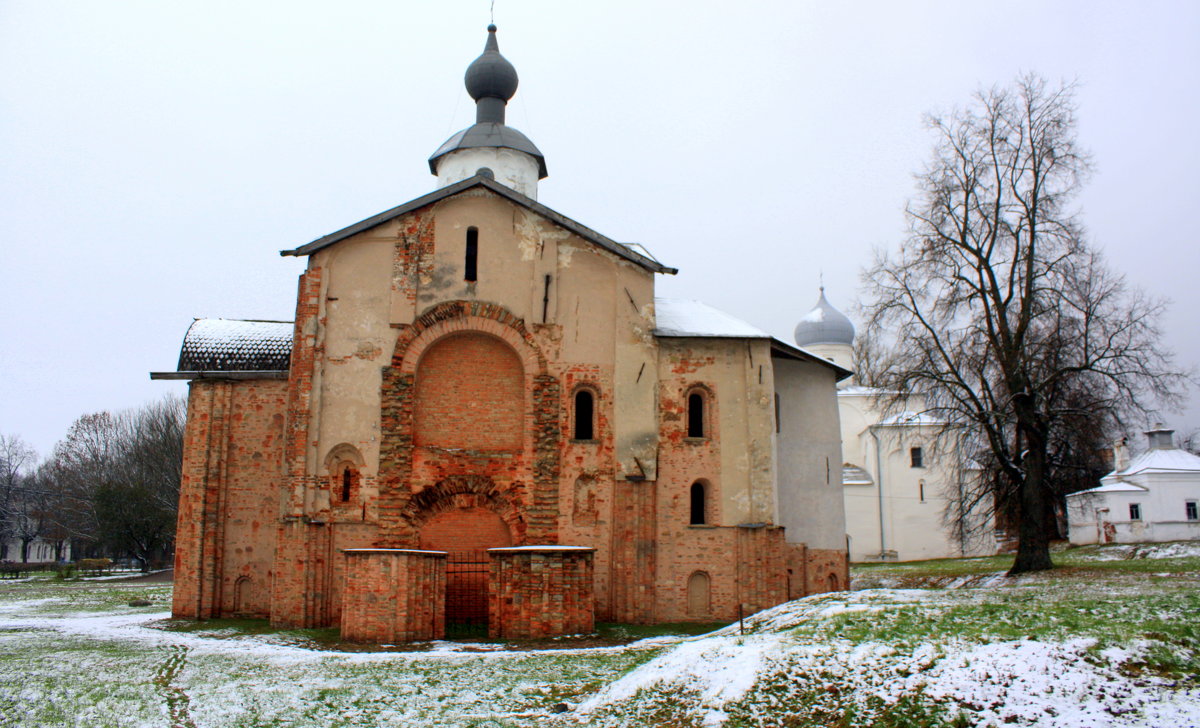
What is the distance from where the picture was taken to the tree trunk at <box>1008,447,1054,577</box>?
22.1 meters

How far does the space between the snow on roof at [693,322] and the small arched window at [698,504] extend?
3.33 metres

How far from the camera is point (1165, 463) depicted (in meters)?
38.6

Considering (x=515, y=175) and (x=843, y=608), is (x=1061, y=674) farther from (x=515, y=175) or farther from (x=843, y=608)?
(x=515, y=175)

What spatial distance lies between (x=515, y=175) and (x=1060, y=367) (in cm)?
1588

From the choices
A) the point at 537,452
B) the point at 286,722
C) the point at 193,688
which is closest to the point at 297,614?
the point at 537,452

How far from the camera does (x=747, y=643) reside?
1177cm

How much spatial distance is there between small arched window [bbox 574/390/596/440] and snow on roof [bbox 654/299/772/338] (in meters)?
2.06

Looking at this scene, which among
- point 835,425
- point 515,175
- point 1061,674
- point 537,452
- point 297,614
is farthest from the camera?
point 515,175

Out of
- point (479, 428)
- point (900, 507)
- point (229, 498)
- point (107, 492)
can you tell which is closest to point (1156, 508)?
point (900, 507)

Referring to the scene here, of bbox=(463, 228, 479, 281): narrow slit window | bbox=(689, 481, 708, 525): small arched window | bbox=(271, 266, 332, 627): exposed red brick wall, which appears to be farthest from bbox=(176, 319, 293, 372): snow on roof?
bbox=(689, 481, 708, 525): small arched window

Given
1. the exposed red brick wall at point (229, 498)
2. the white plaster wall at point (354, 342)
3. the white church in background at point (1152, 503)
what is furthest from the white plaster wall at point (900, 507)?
the exposed red brick wall at point (229, 498)

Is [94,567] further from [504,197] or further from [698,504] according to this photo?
[698,504]

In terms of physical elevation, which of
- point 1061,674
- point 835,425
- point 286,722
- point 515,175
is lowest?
point 286,722

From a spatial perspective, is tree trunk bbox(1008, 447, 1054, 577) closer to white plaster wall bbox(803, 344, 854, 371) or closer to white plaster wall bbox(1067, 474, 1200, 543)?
white plaster wall bbox(1067, 474, 1200, 543)
